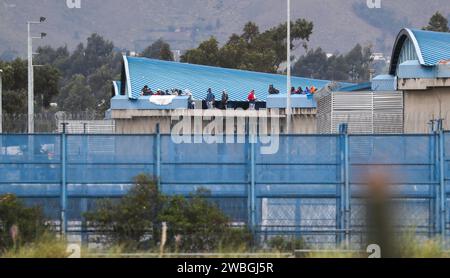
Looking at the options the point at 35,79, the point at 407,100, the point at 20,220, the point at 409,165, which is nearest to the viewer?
the point at 20,220

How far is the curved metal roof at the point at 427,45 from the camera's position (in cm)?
3988

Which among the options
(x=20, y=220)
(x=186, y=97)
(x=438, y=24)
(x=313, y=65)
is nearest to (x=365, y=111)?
(x=186, y=97)

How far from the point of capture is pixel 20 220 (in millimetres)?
20766

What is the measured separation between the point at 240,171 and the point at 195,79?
42.7 m

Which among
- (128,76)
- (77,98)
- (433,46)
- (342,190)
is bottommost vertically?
(342,190)

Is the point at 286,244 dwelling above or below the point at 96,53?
below

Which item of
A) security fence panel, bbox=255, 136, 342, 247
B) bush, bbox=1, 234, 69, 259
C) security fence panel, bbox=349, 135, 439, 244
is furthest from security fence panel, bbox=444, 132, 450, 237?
bush, bbox=1, 234, 69, 259

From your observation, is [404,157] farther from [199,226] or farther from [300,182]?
[199,226]

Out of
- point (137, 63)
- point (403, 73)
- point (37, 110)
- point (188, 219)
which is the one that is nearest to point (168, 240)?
point (188, 219)

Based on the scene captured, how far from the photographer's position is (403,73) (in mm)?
37438

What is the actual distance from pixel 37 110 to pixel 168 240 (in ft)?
271

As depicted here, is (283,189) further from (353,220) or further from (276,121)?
(276,121)
